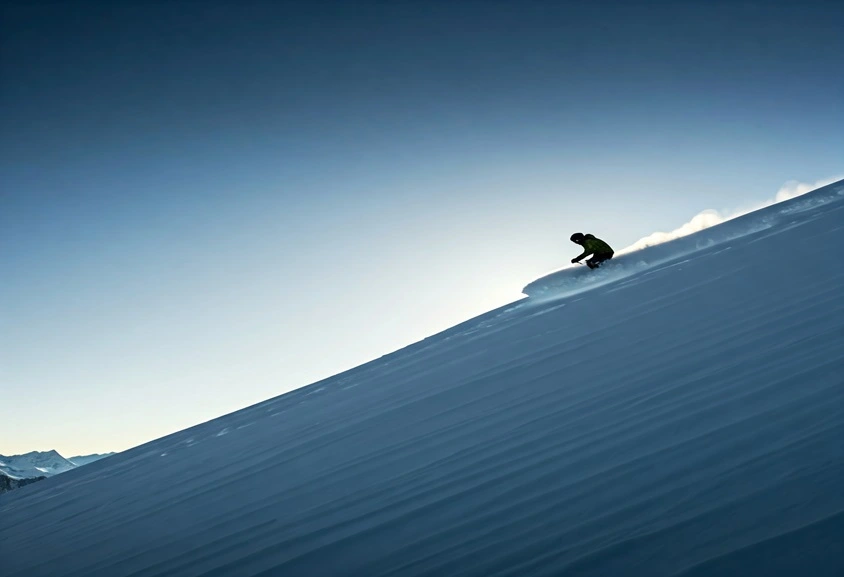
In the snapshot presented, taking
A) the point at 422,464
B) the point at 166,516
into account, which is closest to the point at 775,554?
the point at 422,464

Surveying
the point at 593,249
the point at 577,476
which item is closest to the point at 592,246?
the point at 593,249

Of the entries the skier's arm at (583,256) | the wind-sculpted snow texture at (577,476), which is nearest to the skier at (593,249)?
the skier's arm at (583,256)

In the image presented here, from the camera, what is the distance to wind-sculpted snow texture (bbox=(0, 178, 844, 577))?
259 inches

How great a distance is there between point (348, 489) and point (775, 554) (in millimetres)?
9373

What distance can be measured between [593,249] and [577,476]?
131 ft

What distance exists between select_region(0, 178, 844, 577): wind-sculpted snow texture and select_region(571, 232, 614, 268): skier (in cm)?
2153

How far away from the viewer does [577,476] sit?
9.04 m

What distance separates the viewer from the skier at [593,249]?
4575cm

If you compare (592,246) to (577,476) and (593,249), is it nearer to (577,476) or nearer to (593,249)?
(593,249)

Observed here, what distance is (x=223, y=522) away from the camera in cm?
1417

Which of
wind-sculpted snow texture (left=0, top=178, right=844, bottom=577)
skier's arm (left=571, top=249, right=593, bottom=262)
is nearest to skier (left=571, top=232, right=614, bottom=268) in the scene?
skier's arm (left=571, top=249, right=593, bottom=262)

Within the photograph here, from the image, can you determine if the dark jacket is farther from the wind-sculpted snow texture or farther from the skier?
the wind-sculpted snow texture

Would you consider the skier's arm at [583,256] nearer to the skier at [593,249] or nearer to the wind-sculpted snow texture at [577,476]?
the skier at [593,249]

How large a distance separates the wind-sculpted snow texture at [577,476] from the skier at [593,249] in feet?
70.6
